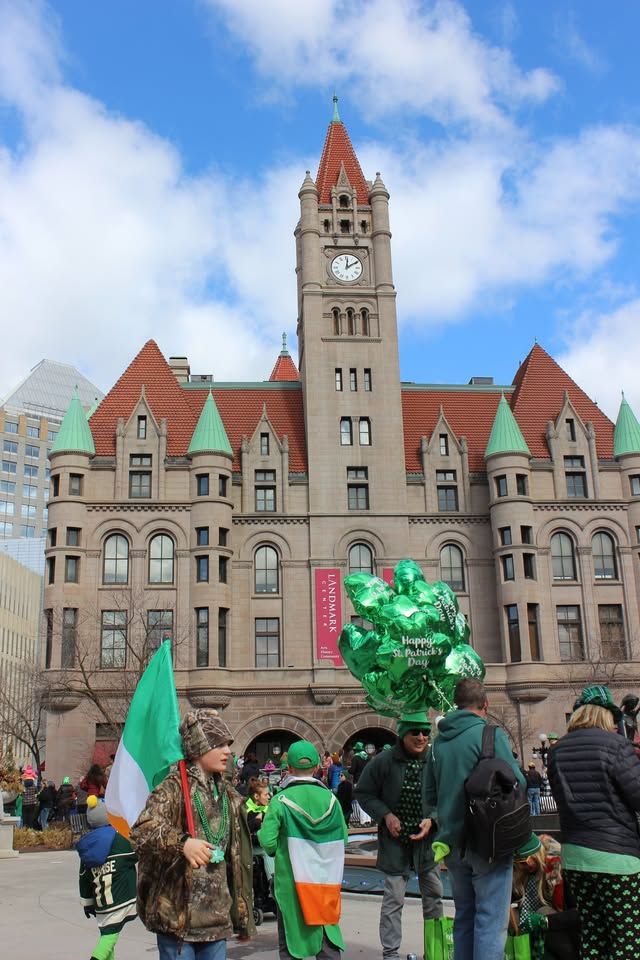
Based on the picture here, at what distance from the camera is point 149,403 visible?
4972 cm

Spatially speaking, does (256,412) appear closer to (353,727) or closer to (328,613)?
(328,613)

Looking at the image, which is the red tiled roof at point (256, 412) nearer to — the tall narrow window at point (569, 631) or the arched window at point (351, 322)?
the arched window at point (351, 322)

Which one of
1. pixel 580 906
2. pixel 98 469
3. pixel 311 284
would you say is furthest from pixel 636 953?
pixel 311 284

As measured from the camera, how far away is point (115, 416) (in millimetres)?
48906

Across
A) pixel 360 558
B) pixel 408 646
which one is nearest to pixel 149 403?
pixel 360 558

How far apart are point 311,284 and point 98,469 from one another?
14.3 metres

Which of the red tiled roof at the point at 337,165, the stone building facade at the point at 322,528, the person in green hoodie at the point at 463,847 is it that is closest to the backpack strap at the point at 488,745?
the person in green hoodie at the point at 463,847

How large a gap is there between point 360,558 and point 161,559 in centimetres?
934

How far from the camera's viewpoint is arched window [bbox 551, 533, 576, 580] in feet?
156

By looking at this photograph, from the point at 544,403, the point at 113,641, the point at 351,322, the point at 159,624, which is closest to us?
the point at 113,641

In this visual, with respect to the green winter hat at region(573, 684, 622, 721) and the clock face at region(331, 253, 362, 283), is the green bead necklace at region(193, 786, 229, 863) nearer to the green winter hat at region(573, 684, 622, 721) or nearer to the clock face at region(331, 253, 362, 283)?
the green winter hat at region(573, 684, 622, 721)

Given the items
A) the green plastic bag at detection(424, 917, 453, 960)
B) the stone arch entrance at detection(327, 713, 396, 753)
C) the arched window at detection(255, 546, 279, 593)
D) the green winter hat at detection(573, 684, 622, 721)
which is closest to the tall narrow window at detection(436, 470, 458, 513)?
the arched window at detection(255, 546, 279, 593)

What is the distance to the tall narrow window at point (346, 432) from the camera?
48844 mm

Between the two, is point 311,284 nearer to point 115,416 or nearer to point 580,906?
point 115,416
